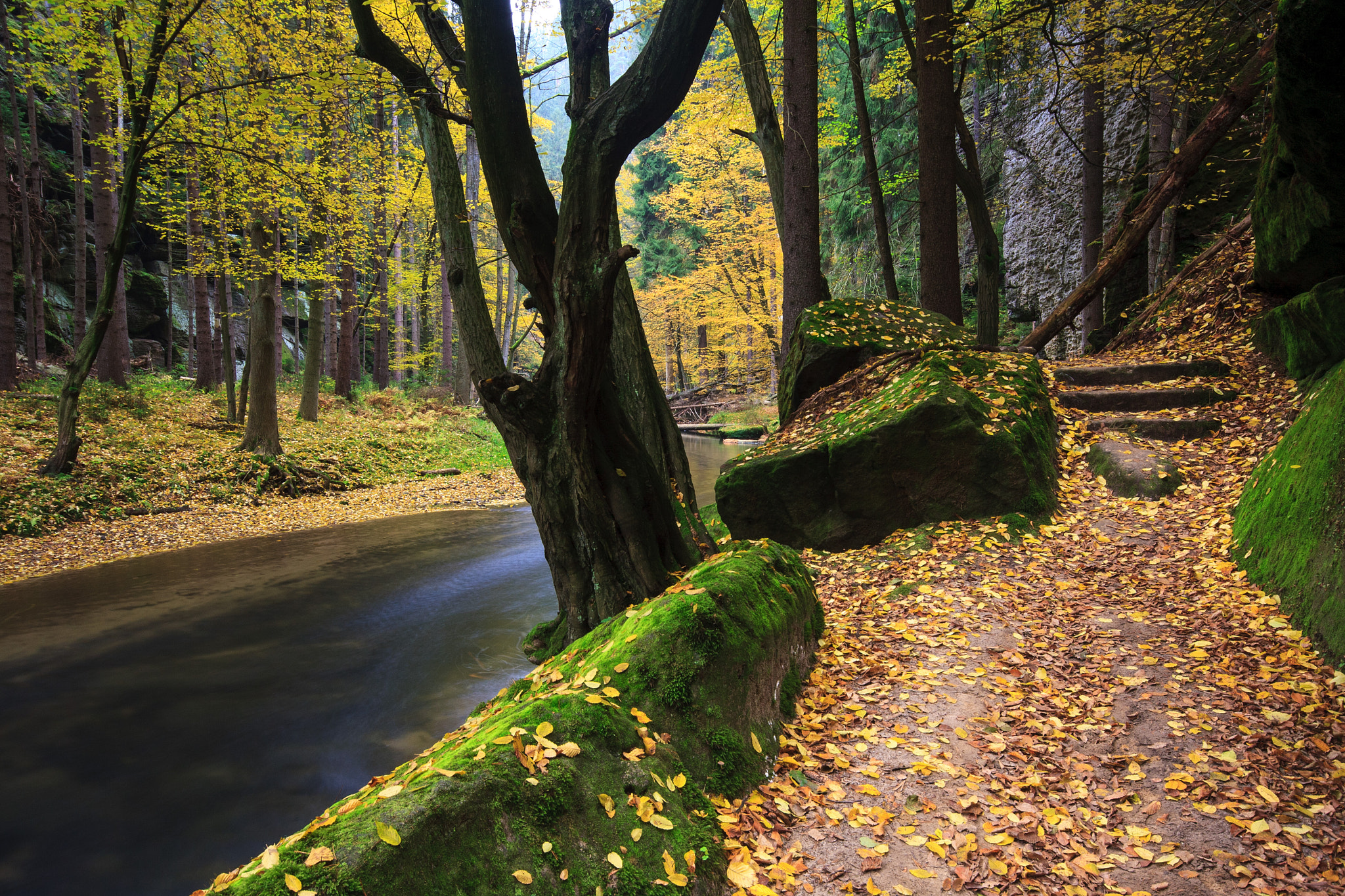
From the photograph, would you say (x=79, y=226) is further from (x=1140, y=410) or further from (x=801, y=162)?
(x=1140, y=410)

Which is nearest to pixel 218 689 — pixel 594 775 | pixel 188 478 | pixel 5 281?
pixel 594 775

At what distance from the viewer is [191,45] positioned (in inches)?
379

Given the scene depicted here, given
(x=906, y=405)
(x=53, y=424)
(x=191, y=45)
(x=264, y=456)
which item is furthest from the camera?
(x=264, y=456)

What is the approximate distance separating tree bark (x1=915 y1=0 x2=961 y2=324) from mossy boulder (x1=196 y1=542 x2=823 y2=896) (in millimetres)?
7336

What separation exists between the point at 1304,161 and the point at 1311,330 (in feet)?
5.33

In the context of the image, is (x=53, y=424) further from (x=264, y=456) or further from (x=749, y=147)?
(x=749, y=147)

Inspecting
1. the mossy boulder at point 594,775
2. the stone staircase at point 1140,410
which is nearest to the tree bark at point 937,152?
the stone staircase at point 1140,410

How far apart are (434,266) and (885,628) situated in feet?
70.8

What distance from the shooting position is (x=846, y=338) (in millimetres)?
8117

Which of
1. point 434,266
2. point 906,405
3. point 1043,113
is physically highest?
point 1043,113

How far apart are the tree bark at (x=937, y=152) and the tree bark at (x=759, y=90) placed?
198 cm

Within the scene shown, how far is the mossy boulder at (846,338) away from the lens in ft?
26.4

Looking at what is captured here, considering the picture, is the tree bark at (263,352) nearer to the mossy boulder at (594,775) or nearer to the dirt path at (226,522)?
the dirt path at (226,522)

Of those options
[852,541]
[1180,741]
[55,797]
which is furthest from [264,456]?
[1180,741]
